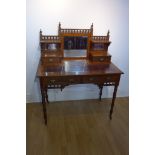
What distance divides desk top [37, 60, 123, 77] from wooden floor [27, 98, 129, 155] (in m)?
0.73

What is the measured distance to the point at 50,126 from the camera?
2.76 meters

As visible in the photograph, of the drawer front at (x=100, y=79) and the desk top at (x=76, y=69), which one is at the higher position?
the desk top at (x=76, y=69)

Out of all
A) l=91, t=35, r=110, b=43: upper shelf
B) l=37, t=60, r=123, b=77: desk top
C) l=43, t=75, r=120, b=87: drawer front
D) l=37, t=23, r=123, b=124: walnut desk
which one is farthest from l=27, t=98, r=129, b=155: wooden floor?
l=91, t=35, r=110, b=43: upper shelf

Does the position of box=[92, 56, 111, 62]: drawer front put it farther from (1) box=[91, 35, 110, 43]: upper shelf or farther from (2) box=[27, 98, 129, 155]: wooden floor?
(2) box=[27, 98, 129, 155]: wooden floor

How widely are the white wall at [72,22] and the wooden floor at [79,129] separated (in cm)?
23

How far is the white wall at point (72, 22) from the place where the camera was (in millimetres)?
2891

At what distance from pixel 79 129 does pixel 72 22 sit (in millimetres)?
1507

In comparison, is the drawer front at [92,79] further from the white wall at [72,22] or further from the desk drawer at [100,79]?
the white wall at [72,22]

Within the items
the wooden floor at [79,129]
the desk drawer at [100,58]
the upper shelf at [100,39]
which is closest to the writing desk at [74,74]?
the desk drawer at [100,58]

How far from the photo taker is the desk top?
2582mm
